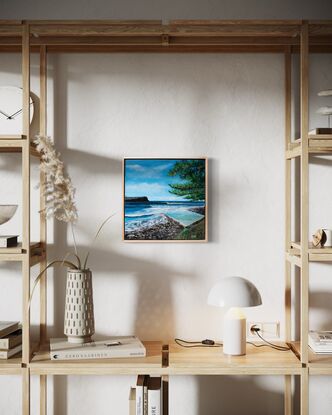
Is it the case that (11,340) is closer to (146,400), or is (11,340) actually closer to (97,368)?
(97,368)

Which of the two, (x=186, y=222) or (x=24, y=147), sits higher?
(x=24, y=147)

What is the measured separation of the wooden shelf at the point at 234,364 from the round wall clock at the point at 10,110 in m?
1.31

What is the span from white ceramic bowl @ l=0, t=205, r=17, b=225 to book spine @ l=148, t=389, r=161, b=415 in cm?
99

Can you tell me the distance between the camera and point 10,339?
97.1 inches

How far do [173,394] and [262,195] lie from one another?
42.5 inches

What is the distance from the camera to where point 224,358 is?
246 centimetres

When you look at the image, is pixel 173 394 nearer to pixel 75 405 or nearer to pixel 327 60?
pixel 75 405

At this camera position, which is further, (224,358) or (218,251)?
(218,251)

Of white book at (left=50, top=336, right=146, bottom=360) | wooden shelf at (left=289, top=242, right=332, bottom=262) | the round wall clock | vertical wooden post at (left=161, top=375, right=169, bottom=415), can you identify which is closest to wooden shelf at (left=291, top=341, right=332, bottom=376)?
wooden shelf at (left=289, top=242, right=332, bottom=262)

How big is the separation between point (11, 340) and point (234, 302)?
99 cm

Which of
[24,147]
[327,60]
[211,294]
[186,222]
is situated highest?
[327,60]

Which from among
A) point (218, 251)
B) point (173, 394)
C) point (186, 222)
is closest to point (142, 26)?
point (186, 222)

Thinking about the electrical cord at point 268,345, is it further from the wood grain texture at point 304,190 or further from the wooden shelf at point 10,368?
the wooden shelf at point 10,368

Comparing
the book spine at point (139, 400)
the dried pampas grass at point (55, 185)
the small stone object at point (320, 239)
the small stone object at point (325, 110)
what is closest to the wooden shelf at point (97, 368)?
the book spine at point (139, 400)
